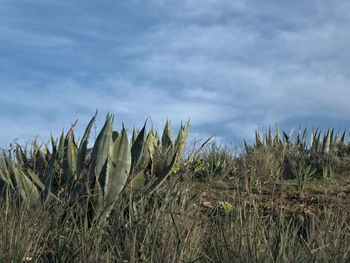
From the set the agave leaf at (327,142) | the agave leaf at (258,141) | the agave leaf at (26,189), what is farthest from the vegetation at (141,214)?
the agave leaf at (327,142)

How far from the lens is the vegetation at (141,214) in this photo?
3.27 meters

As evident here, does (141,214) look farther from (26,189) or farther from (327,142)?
(327,142)

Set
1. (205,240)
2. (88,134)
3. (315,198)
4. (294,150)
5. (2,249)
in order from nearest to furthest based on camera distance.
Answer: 1. (2,249)
2. (205,240)
3. (88,134)
4. (315,198)
5. (294,150)

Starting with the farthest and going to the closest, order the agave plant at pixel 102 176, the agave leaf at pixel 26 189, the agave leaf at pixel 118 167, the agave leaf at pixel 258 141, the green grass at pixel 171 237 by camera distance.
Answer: the agave leaf at pixel 258 141 → the agave leaf at pixel 26 189 → the agave leaf at pixel 118 167 → the agave plant at pixel 102 176 → the green grass at pixel 171 237

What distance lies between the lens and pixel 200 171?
7793 millimetres

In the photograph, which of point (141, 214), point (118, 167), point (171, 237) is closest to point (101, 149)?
point (118, 167)

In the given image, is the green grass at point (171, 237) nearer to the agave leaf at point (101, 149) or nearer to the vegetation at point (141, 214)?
the vegetation at point (141, 214)

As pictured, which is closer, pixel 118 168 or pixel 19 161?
pixel 118 168

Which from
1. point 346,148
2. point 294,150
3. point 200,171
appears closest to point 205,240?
point 200,171

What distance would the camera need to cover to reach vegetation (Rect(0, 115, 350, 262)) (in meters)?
3.27

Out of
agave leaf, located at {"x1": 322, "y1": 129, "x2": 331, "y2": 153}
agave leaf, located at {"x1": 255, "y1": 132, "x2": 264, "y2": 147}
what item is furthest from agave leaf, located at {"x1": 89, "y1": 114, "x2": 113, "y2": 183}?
agave leaf, located at {"x1": 322, "y1": 129, "x2": 331, "y2": 153}

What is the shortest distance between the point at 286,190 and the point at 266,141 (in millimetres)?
3977

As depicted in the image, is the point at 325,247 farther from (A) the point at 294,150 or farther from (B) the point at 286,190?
(A) the point at 294,150

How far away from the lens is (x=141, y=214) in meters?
3.82
